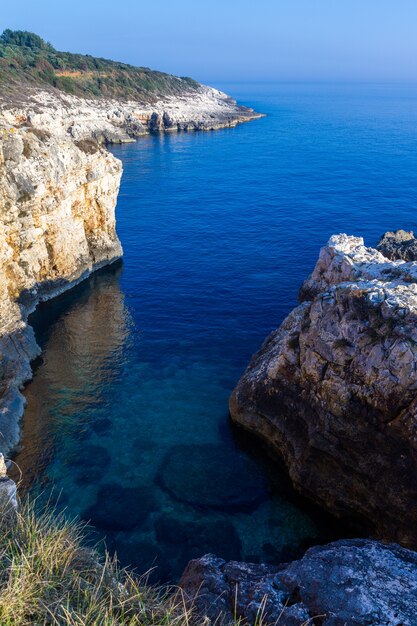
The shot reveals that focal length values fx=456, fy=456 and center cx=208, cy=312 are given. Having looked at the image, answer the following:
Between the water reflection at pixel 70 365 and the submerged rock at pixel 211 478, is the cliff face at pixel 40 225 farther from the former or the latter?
the submerged rock at pixel 211 478

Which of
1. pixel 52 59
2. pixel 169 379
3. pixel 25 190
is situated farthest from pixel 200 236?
pixel 52 59

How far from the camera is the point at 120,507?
22.1 metres

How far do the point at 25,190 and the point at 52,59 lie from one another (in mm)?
130863

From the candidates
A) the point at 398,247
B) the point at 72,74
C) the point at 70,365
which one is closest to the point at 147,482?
the point at 70,365

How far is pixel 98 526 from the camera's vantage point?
21094 millimetres

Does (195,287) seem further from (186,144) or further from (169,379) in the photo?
(186,144)

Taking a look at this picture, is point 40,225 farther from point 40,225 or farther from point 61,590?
point 61,590

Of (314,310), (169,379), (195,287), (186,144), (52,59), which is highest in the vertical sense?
(52,59)

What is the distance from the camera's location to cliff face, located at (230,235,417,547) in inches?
749

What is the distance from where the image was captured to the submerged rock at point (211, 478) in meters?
22.4

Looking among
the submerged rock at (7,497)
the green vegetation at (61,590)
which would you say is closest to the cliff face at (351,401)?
the green vegetation at (61,590)

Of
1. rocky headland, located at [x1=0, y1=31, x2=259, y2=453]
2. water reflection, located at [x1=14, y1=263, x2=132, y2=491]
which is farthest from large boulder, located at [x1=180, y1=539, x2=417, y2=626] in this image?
rocky headland, located at [x1=0, y1=31, x2=259, y2=453]

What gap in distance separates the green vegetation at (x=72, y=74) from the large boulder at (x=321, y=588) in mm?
119813

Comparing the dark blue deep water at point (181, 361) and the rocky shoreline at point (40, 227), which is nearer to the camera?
the dark blue deep water at point (181, 361)
